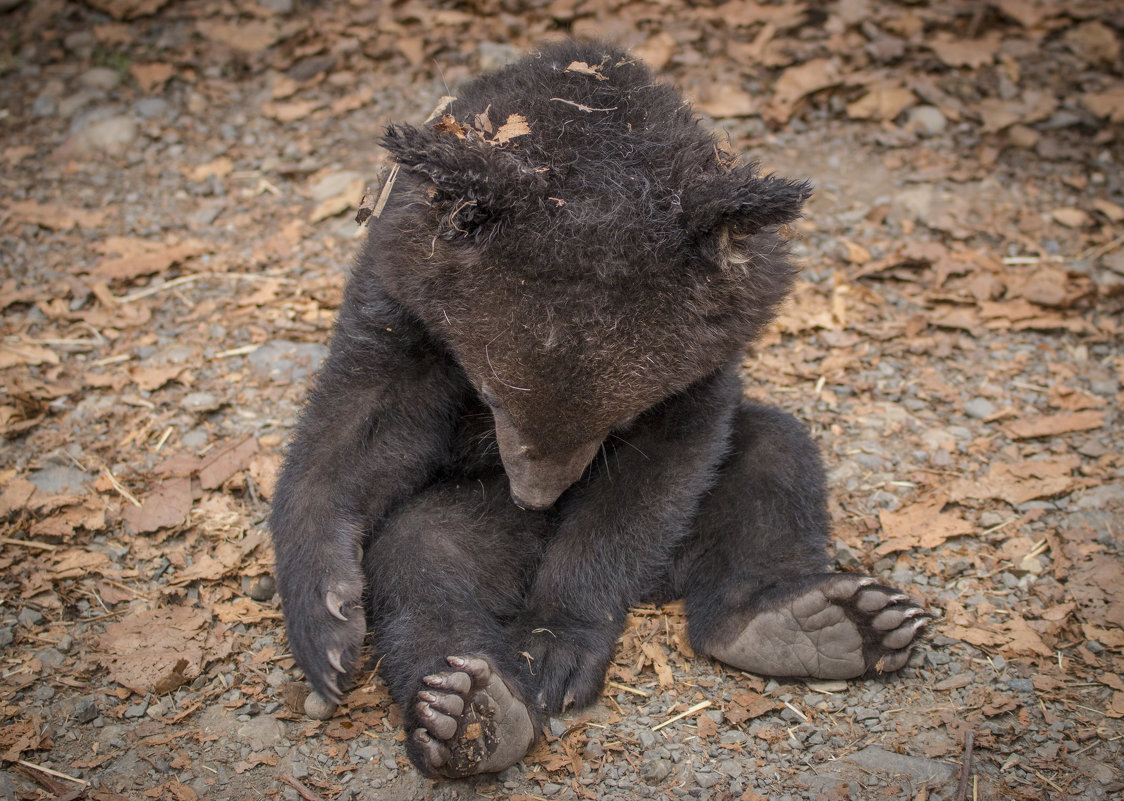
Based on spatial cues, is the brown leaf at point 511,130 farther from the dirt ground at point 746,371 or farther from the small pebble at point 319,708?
the small pebble at point 319,708

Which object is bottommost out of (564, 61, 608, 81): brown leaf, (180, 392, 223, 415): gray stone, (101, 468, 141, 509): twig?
(180, 392, 223, 415): gray stone

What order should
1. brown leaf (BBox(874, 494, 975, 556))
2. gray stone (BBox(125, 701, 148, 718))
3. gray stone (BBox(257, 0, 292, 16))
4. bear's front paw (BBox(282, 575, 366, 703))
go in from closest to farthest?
bear's front paw (BBox(282, 575, 366, 703))
gray stone (BBox(125, 701, 148, 718))
brown leaf (BBox(874, 494, 975, 556))
gray stone (BBox(257, 0, 292, 16))

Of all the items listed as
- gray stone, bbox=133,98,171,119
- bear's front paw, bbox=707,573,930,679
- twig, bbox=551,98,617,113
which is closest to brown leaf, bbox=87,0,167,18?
gray stone, bbox=133,98,171,119

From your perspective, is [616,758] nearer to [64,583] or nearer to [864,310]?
[64,583]

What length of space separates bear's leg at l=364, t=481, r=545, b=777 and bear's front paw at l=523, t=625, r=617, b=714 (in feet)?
0.38

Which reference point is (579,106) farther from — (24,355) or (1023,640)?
(24,355)

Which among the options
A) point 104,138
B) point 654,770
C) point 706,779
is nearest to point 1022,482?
point 706,779

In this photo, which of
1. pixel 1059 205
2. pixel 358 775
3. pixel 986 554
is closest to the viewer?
pixel 358 775

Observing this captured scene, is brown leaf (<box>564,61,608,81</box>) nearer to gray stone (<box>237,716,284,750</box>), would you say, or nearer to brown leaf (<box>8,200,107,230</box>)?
gray stone (<box>237,716,284,750</box>)

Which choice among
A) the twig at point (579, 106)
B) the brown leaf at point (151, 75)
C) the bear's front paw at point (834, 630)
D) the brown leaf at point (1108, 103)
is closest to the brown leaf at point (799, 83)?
the brown leaf at point (1108, 103)

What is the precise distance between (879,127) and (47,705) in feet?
24.7

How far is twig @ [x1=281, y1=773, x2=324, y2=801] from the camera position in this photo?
3734 millimetres

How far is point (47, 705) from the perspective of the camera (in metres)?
4.05

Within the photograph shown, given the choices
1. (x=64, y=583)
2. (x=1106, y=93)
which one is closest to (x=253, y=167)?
(x=64, y=583)
